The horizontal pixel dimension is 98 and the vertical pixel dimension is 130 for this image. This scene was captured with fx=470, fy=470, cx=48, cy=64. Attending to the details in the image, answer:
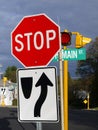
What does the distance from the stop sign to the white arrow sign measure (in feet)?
0.47

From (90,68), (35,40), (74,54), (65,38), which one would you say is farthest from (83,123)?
(90,68)

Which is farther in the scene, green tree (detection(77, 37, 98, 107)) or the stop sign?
green tree (detection(77, 37, 98, 107))

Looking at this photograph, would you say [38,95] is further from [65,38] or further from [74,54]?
[74,54]

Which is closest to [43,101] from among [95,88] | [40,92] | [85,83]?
[40,92]

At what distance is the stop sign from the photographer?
6.59 m

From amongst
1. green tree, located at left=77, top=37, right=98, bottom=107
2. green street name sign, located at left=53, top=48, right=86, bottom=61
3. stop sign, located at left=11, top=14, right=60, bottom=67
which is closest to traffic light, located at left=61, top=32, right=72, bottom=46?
green street name sign, located at left=53, top=48, right=86, bottom=61

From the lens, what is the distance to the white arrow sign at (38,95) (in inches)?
257

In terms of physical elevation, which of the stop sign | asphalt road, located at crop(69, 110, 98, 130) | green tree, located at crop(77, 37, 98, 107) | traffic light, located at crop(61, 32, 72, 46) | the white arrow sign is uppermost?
green tree, located at crop(77, 37, 98, 107)

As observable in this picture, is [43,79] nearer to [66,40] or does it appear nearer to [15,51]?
[15,51]

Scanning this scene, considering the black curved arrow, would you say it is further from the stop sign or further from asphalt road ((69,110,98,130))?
asphalt road ((69,110,98,130))

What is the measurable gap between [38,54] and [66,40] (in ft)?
14.3

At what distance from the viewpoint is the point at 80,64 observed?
Result: 69.1 m

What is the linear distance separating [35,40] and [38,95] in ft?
2.55

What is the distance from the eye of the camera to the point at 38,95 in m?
6.63
